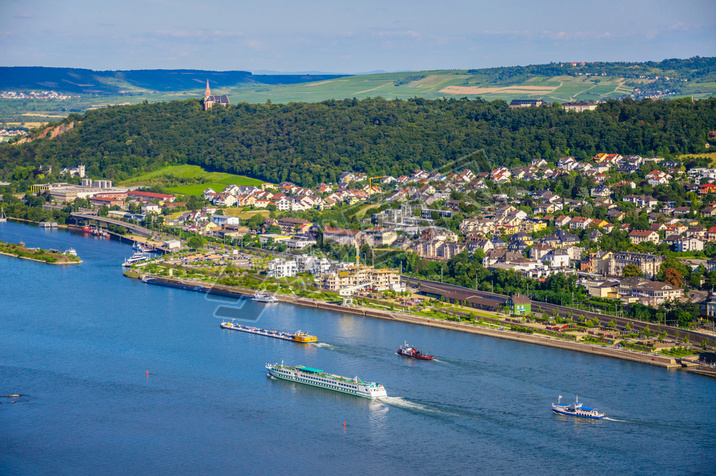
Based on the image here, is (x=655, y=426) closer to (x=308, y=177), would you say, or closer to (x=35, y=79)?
(x=308, y=177)

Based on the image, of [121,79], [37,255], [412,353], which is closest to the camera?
[412,353]

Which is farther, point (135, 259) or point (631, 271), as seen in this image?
point (135, 259)

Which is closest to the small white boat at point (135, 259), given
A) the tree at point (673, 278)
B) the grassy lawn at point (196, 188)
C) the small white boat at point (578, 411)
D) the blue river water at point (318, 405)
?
the blue river water at point (318, 405)

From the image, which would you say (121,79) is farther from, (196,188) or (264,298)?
(264,298)

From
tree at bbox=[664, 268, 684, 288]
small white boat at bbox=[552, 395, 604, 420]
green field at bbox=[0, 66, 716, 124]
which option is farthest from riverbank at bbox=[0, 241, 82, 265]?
green field at bbox=[0, 66, 716, 124]

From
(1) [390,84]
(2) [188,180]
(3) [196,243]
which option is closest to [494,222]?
(3) [196,243]

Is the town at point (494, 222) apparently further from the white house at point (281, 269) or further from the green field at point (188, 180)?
the green field at point (188, 180)
